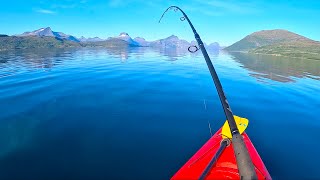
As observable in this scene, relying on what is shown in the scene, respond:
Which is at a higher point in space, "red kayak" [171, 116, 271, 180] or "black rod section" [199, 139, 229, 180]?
"black rod section" [199, 139, 229, 180]

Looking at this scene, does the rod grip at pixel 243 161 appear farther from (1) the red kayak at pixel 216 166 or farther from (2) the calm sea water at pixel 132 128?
(2) the calm sea water at pixel 132 128

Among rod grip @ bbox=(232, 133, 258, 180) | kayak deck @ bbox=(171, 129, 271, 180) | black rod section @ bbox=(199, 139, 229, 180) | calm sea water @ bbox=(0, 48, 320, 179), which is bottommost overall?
calm sea water @ bbox=(0, 48, 320, 179)

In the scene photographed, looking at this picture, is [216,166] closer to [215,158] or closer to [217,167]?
[217,167]

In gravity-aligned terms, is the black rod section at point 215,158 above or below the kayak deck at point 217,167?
above

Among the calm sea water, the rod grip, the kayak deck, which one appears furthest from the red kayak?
the rod grip

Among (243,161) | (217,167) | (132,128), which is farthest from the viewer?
(132,128)

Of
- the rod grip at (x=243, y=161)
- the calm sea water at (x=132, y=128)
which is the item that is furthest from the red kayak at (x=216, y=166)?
the rod grip at (x=243, y=161)

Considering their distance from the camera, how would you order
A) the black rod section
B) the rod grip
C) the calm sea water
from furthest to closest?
the calm sea water → the black rod section → the rod grip

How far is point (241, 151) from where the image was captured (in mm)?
3623

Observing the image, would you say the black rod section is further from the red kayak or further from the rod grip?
the rod grip

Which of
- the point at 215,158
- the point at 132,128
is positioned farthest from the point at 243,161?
the point at 132,128

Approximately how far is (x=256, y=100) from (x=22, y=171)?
18775 millimetres

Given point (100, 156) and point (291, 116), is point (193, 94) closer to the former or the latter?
point (291, 116)

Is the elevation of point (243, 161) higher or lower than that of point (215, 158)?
higher
